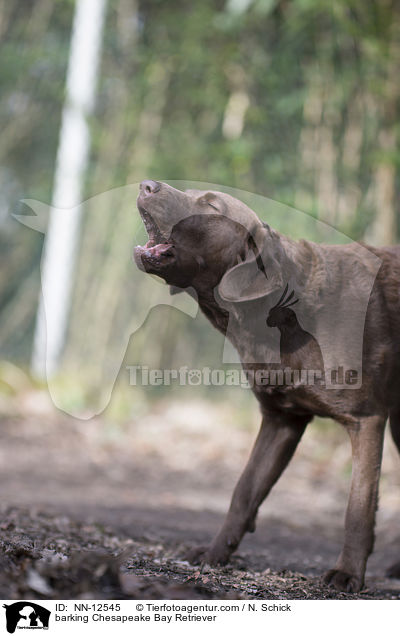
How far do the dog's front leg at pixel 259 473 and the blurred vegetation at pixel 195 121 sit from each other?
168cm

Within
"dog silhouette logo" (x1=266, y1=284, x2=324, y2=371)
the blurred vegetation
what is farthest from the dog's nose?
the blurred vegetation

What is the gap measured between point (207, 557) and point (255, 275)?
4.43ft

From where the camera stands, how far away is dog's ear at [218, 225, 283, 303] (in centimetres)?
298

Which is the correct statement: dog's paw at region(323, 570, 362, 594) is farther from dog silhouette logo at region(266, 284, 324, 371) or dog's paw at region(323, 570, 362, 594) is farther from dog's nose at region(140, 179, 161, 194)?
dog's nose at region(140, 179, 161, 194)

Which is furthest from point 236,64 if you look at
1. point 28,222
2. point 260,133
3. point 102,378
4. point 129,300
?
point 28,222

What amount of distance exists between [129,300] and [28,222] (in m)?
5.55

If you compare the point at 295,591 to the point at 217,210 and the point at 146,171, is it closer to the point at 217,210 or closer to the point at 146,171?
the point at 217,210

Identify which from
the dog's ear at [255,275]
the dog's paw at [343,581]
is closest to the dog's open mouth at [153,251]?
the dog's ear at [255,275]

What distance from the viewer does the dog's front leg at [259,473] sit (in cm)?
339

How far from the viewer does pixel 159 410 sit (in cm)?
1052

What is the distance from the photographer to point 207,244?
3.05 metres
